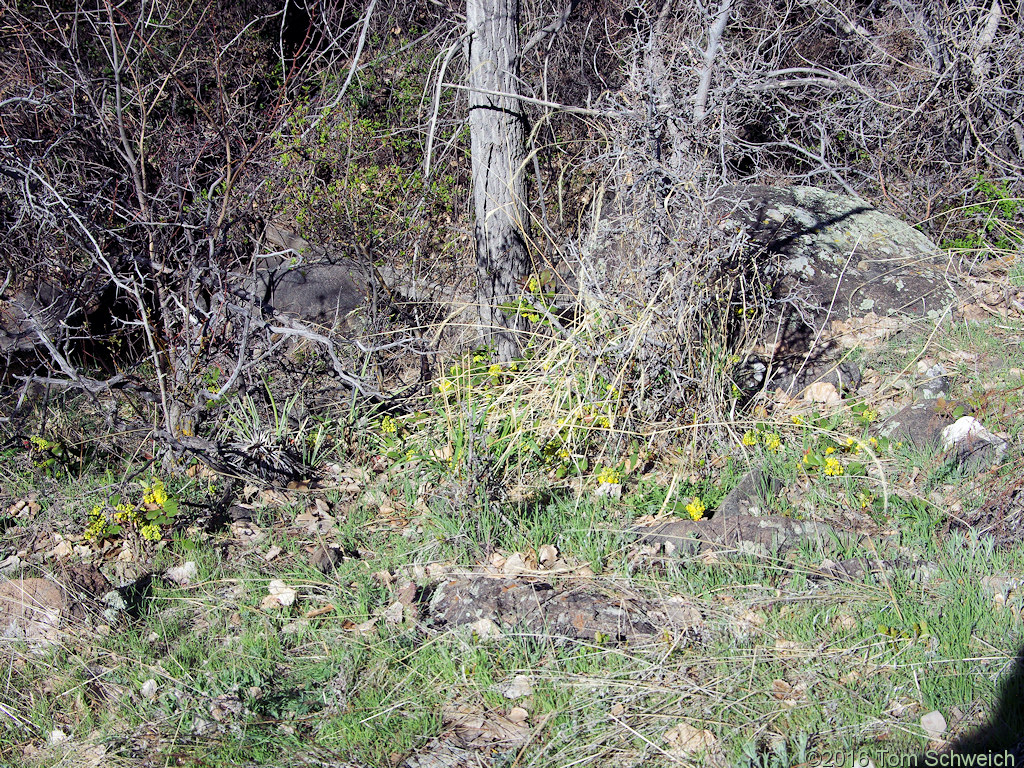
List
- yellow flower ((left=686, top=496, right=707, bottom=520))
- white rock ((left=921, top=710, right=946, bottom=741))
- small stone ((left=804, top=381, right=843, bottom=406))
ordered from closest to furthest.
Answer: white rock ((left=921, top=710, right=946, bottom=741)) → yellow flower ((left=686, top=496, right=707, bottom=520)) → small stone ((left=804, top=381, right=843, bottom=406))

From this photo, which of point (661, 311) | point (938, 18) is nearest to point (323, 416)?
point (661, 311)

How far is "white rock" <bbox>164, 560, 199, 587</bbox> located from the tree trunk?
2.25 metres

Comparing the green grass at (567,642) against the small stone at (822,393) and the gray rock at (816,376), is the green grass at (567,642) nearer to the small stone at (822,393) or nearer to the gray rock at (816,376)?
the small stone at (822,393)

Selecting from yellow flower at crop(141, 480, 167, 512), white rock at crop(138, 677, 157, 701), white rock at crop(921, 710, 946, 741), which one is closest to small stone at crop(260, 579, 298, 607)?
white rock at crop(138, 677, 157, 701)

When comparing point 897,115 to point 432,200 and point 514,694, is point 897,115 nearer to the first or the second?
point 432,200

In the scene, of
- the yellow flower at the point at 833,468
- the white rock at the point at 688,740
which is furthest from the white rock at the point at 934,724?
the yellow flower at the point at 833,468

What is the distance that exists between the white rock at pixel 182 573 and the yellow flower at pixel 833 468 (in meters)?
2.93

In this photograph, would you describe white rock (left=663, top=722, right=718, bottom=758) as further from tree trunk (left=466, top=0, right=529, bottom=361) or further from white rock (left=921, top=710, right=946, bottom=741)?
tree trunk (left=466, top=0, right=529, bottom=361)

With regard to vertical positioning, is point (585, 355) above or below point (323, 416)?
above

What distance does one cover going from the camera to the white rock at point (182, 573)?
363 centimetres

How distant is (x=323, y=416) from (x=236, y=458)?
2.16 ft

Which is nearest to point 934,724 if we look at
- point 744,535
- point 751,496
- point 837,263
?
point 744,535

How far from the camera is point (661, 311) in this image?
13.3 ft

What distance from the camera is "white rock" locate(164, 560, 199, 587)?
3.63 meters
